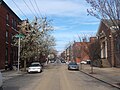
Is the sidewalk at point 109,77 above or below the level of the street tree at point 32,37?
below

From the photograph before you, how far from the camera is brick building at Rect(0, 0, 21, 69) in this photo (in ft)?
140

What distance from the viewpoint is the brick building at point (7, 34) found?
4275cm

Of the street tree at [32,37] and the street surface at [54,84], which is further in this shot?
the street tree at [32,37]

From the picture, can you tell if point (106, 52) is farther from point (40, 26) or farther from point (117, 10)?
point (117, 10)

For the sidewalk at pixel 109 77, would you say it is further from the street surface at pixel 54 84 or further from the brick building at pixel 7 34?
the brick building at pixel 7 34

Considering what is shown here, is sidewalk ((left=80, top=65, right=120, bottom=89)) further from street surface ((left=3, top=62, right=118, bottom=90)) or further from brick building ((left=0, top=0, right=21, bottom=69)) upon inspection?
brick building ((left=0, top=0, right=21, bottom=69))

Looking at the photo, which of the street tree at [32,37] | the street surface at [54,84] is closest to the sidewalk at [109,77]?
the street surface at [54,84]

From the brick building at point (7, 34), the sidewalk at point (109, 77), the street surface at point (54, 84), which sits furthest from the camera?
the brick building at point (7, 34)

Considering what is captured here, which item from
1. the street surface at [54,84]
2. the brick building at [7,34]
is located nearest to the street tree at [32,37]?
the brick building at [7,34]

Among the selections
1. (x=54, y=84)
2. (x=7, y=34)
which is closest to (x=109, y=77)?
(x=54, y=84)

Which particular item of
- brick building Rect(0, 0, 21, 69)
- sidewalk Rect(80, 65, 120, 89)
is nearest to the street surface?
sidewalk Rect(80, 65, 120, 89)

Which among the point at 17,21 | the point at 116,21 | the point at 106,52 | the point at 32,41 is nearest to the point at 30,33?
the point at 32,41

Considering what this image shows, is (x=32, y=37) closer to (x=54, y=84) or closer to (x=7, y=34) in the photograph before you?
(x=7, y=34)

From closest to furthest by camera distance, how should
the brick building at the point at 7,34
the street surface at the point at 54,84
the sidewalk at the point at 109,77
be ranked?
the street surface at the point at 54,84 < the sidewalk at the point at 109,77 < the brick building at the point at 7,34
